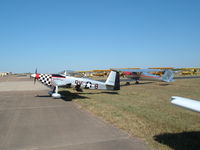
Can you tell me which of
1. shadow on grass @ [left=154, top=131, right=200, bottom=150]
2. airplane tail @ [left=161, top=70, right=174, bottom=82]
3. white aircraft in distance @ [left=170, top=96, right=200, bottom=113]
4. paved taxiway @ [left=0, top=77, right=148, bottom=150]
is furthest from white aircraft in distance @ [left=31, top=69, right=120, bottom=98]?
airplane tail @ [left=161, top=70, right=174, bottom=82]

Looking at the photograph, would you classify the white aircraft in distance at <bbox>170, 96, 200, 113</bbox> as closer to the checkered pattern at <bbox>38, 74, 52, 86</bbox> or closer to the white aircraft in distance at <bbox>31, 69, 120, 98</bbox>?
the white aircraft in distance at <bbox>31, 69, 120, 98</bbox>

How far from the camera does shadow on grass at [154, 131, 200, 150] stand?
15.3ft

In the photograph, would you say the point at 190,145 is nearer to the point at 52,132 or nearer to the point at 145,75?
the point at 52,132

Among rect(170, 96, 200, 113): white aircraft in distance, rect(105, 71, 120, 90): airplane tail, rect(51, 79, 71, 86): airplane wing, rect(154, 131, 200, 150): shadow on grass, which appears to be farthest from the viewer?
rect(105, 71, 120, 90): airplane tail

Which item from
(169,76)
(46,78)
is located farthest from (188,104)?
(169,76)

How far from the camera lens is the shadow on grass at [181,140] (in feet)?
15.3

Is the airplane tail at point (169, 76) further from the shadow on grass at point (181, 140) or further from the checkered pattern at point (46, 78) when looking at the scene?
the shadow on grass at point (181, 140)

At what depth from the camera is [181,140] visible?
16.7 ft

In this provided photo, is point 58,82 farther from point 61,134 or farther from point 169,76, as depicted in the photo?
point 169,76

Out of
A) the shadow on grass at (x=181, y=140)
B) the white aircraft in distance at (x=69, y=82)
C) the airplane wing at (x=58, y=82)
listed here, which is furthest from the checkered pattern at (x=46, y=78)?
the shadow on grass at (x=181, y=140)

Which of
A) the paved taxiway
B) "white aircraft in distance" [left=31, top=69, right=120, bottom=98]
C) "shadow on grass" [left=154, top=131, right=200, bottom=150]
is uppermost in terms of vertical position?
"white aircraft in distance" [left=31, top=69, right=120, bottom=98]

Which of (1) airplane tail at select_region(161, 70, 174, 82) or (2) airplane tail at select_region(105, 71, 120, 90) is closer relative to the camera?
(2) airplane tail at select_region(105, 71, 120, 90)

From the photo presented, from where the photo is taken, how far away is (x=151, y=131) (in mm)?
5867

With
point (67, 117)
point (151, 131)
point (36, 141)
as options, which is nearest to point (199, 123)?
point (151, 131)
